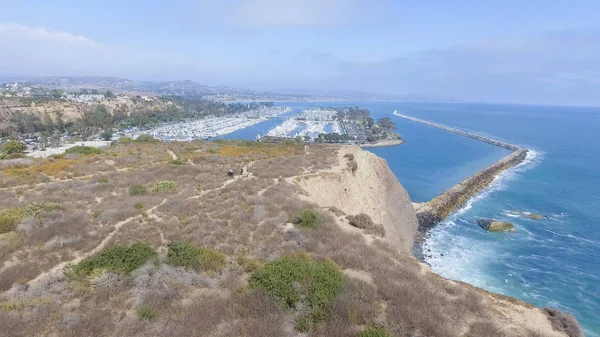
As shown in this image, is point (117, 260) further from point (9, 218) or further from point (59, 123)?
point (59, 123)

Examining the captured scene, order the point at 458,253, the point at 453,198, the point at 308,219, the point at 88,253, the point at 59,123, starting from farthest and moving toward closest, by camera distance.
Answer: the point at 59,123 < the point at 453,198 < the point at 458,253 < the point at 308,219 < the point at 88,253

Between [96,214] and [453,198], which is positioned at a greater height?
[96,214]

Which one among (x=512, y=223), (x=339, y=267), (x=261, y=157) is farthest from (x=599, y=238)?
(x=339, y=267)

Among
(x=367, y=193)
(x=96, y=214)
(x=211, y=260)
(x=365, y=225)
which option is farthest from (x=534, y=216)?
(x=96, y=214)

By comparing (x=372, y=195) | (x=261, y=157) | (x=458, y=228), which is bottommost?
(x=458, y=228)

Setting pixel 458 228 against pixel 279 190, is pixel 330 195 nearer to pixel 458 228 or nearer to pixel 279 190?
pixel 279 190

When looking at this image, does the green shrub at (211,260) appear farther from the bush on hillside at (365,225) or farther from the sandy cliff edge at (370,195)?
the bush on hillside at (365,225)
